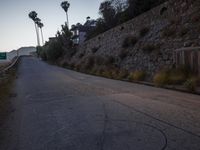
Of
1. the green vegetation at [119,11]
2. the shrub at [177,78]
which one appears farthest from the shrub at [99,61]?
the shrub at [177,78]

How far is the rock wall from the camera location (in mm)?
16219

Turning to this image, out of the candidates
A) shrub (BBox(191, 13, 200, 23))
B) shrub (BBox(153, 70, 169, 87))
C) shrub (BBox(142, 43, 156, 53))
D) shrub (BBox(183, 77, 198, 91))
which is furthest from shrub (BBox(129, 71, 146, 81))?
shrub (BBox(183, 77, 198, 91))

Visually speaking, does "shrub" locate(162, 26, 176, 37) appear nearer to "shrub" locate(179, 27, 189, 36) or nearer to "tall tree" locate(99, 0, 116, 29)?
"shrub" locate(179, 27, 189, 36)

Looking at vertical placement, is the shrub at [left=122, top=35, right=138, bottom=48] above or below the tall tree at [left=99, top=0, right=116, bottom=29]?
below

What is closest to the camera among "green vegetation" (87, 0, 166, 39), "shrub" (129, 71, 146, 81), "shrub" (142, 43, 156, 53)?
"shrub" (129, 71, 146, 81)

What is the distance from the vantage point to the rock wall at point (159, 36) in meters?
16.2

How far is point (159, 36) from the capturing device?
18.9m

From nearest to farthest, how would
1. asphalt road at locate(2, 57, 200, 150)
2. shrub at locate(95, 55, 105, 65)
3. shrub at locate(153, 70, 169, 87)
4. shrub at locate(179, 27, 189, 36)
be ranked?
1. asphalt road at locate(2, 57, 200, 150)
2. shrub at locate(153, 70, 169, 87)
3. shrub at locate(179, 27, 189, 36)
4. shrub at locate(95, 55, 105, 65)

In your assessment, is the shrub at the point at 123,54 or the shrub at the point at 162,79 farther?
the shrub at the point at 123,54

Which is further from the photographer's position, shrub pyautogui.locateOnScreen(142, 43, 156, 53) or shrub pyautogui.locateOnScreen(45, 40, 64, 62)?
shrub pyautogui.locateOnScreen(45, 40, 64, 62)

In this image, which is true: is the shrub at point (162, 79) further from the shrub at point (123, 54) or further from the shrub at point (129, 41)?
the shrub at point (123, 54)

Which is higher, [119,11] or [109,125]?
[119,11]

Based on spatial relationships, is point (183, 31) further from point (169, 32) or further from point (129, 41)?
point (129, 41)

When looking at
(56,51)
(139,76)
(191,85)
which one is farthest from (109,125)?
(56,51)
